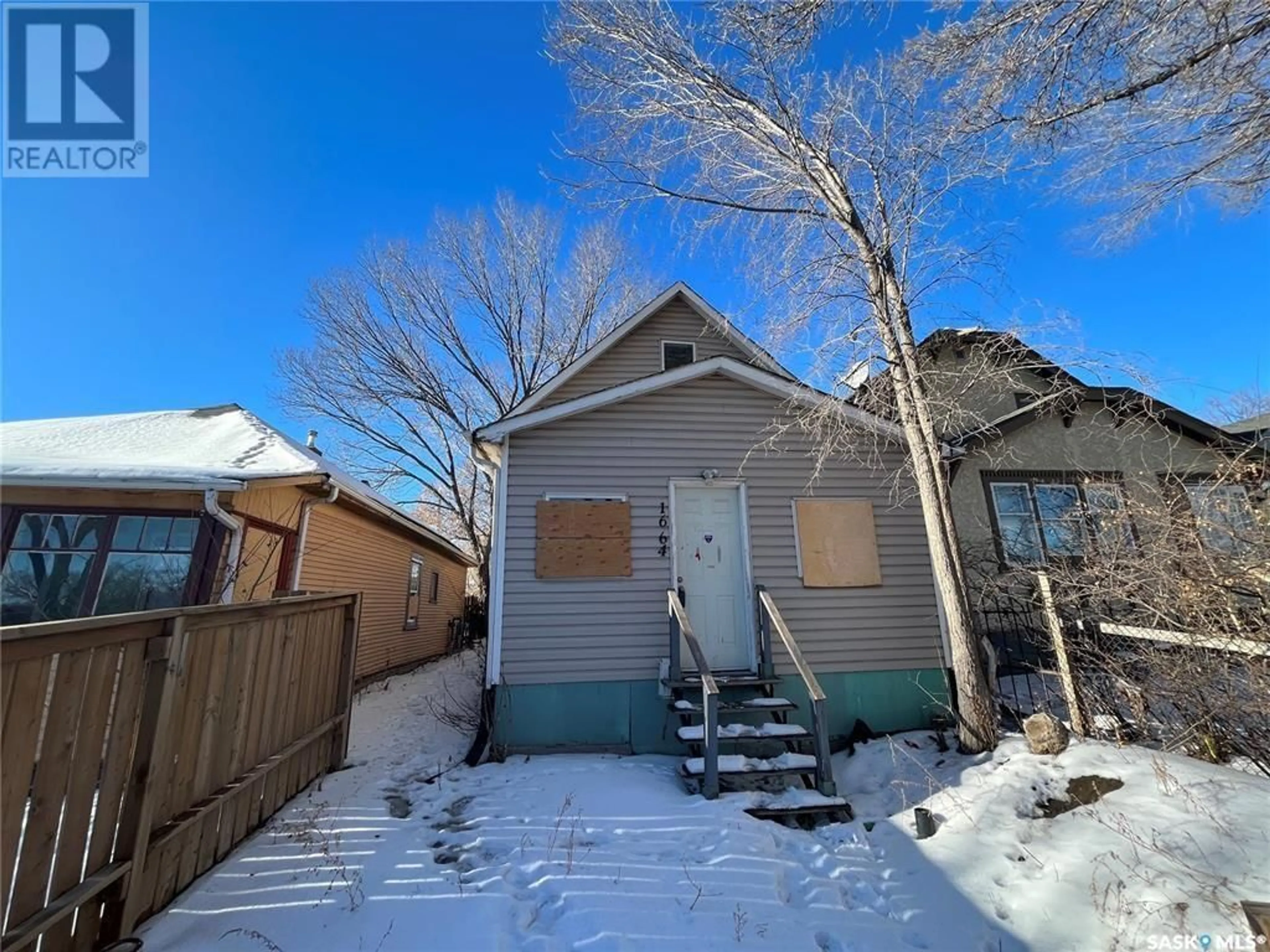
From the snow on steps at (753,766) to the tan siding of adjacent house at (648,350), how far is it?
5.85 m

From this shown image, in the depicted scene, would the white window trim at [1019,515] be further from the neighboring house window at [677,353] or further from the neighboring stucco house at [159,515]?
the neighboring stucco house at [159,515]

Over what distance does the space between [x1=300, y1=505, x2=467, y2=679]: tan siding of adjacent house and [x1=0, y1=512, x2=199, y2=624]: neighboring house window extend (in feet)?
5.47

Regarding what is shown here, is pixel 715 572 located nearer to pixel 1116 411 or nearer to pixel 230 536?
pixel 230 536

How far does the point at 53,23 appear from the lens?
172 inches

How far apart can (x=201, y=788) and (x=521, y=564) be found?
135 inches

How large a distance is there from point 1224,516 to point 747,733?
411 cm

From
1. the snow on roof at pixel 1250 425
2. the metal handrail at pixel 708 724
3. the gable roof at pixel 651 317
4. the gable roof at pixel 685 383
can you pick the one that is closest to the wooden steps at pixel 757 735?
the metal handrail at pixel 708 724

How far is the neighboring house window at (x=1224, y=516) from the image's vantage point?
3.78 meters

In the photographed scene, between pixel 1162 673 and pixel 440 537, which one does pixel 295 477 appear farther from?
pixel 1162 673

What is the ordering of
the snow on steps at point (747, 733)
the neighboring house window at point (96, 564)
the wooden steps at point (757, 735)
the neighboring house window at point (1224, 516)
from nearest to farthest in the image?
the neighboring house window at point (1224, 516)
the wooden steps at point (757, 735)
the snow on steps at point (747, 733)
the neighboring house window at point (96, 564)

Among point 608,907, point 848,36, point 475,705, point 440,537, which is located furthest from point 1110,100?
point 440,537

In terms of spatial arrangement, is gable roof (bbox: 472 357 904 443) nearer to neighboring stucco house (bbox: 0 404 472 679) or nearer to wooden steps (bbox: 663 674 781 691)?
neighboring stucco house (bbox: 0 404 472 679)

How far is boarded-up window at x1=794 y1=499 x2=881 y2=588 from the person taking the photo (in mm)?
6773

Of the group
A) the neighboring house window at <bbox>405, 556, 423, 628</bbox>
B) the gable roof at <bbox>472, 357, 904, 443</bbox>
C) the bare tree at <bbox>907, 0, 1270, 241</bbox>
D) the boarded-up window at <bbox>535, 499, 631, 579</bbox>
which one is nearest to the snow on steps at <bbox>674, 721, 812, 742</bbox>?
the boarded-up window at <bbox>535, 499, 631, 579</bbox>
